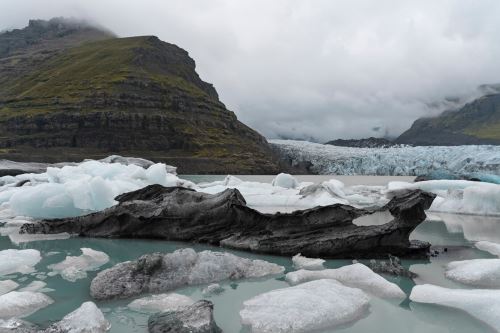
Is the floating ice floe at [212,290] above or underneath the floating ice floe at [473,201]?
underneath

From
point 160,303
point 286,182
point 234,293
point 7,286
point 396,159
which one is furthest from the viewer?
point 396,159

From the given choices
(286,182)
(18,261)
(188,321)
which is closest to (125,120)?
(286,182)

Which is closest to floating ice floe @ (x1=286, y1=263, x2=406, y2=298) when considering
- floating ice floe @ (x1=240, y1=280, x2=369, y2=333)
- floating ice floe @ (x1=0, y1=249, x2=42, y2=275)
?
floating ice floe @ (x1=240, y1=280, x2=369, y2=333)

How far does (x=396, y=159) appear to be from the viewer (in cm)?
8775

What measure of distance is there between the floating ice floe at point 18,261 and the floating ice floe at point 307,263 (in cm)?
648

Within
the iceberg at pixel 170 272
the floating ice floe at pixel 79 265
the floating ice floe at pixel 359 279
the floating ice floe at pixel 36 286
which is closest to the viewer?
the iceberg at pixel 170 272

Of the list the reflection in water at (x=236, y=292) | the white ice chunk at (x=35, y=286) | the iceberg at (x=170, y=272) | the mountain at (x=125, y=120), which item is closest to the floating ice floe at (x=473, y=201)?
the reflection in water at (x=236, y=292)

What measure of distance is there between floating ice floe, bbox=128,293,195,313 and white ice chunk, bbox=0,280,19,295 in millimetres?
2777

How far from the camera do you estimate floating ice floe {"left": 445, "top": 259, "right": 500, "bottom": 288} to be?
9.64 metres

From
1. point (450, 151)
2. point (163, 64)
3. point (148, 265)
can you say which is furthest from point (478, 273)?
point (163, 64)

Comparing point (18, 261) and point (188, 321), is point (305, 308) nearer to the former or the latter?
point (188, 321)

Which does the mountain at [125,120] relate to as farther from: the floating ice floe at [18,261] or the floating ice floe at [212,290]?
the floating ice floe at [212,290]

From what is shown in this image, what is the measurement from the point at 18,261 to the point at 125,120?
101134 millimetres

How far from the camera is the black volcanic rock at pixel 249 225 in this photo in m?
12.4
